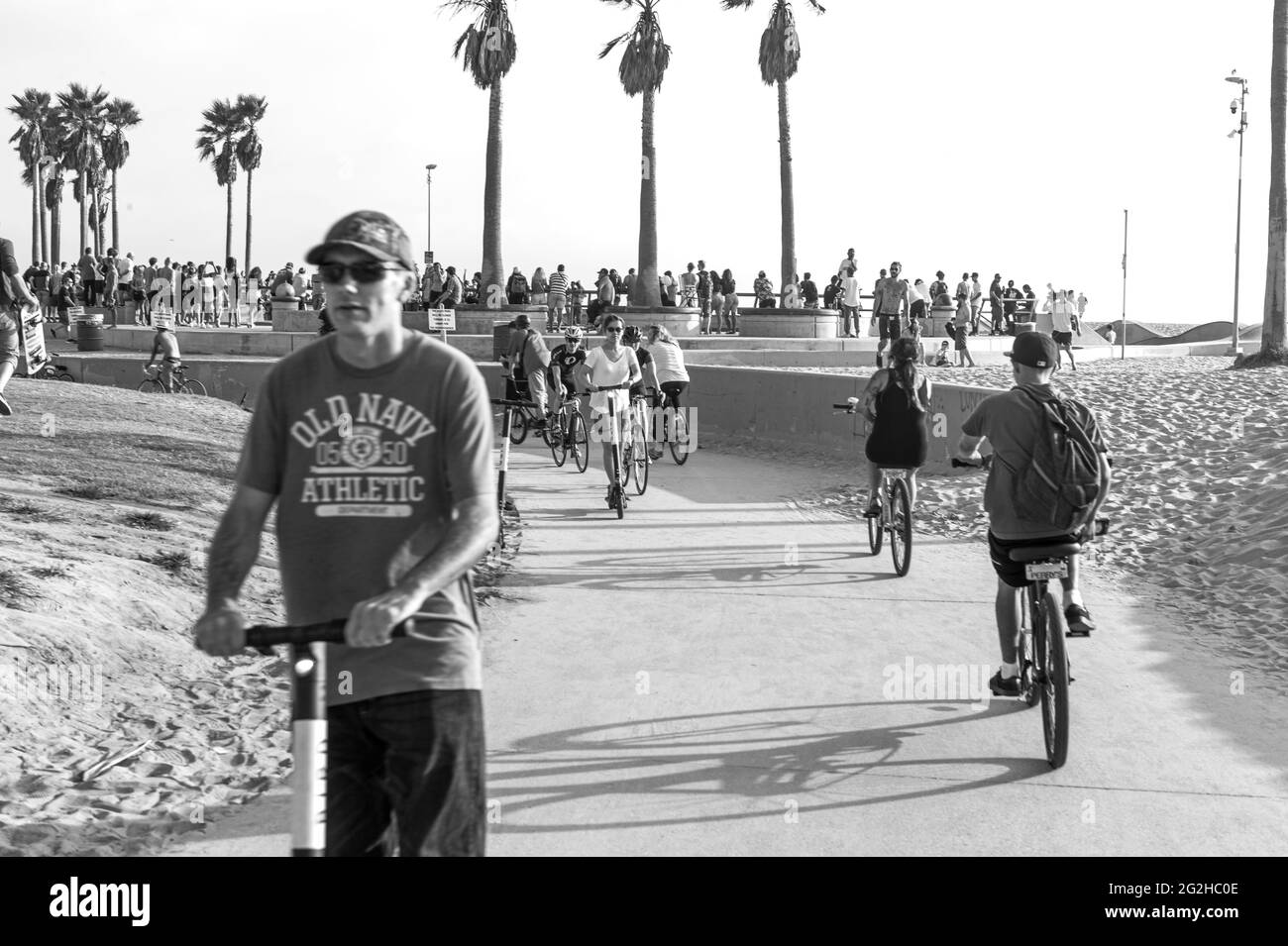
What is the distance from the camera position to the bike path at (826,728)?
5391 mm

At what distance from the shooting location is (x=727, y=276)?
146 feet

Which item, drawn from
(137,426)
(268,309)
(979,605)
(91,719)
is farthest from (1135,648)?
(268,309)

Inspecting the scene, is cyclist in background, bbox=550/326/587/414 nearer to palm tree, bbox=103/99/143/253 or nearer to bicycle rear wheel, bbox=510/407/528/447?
bicycle rear wheel, bbox=510/407/528/447

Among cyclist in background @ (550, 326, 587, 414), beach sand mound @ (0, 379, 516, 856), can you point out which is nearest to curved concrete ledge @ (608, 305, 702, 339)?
cyclist in background @ (550, 326, 587, 414)

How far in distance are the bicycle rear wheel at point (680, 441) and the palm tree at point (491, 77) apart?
21359mm

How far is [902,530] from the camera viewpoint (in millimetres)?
10953

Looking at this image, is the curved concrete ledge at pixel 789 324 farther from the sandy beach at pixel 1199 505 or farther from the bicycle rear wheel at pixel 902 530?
the bicycle rear wheel at pixel 902 530

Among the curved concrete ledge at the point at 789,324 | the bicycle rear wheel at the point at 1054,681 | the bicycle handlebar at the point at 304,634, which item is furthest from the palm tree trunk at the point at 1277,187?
the bicycle handlebar at the point at 304,634

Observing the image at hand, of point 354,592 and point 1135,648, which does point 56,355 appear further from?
point 354,592

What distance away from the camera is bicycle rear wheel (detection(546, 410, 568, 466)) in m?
18.9

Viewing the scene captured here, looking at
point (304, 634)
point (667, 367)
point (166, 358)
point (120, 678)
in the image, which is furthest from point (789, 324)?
point (304, 634)

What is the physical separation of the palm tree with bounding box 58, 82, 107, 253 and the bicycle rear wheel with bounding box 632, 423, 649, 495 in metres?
72.8
